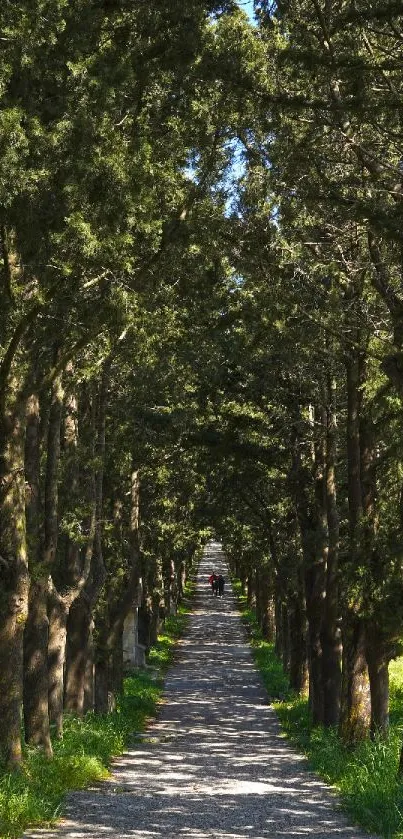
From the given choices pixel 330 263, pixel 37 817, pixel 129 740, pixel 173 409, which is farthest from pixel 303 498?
pixel 37 817

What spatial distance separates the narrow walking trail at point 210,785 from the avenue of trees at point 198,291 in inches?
50.2

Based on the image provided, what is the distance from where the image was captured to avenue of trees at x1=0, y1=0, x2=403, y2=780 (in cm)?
1088

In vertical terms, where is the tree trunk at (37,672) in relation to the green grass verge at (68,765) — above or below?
above

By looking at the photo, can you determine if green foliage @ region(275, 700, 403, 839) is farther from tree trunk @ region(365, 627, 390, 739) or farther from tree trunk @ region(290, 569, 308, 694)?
tree trunk @ region(290, 569, 308, 694)

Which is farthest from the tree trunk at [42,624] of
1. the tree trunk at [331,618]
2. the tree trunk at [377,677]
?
the tree trunk at [331,618]

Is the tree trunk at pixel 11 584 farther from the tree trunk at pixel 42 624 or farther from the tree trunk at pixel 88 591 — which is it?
the tree trunk at pixel 88 591

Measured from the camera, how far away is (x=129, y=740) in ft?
66.7

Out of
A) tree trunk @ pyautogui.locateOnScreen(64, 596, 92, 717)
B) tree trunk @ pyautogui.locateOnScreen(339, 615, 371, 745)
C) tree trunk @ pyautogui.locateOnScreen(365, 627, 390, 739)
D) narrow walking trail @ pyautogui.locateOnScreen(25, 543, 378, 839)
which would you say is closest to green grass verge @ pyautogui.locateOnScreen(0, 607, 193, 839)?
narrow walking trail @ pyautogui.locateOnScreen(25, 543, 378, 839)

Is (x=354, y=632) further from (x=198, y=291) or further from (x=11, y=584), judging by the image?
(x=11, y=584)

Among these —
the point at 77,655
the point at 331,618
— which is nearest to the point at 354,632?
the point at 331,618

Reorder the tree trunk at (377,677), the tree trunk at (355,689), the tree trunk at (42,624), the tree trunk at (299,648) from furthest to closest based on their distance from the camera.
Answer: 1. the tree trunk at (299,648)
2. the tree trunk at (377,677)
3. the tree trunk at (355,689)
4. the tree trunk at (42,624)

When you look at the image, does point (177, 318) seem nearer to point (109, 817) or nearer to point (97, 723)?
point (97, 723)

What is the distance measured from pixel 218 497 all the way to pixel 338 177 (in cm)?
1586

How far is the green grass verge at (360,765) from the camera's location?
10609 mm
